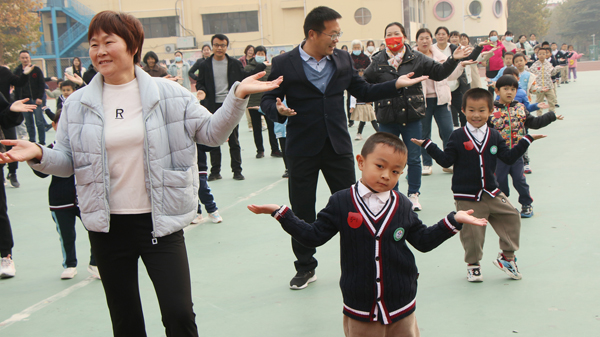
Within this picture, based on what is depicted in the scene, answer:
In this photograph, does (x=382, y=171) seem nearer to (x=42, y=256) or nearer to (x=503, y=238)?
(x=503, y=238)

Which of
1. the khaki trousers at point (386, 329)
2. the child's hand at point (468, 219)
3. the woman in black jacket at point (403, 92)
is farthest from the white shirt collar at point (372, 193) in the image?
the woman in black jacket at point (403, 92)

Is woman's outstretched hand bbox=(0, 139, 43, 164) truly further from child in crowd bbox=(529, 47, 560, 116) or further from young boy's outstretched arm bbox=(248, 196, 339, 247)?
child in crowd bbox=(529, 47, 560, 116)

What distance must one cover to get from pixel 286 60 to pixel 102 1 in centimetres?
4329

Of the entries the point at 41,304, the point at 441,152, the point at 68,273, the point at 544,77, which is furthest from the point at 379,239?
the point at 544,77

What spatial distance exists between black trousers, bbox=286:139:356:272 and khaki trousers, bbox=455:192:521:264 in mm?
920

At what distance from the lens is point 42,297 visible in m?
4.19

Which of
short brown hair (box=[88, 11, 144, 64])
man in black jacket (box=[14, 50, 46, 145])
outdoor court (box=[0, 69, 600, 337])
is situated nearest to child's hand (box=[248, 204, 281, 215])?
short brown hair (box=[88, 11, 144, 64])

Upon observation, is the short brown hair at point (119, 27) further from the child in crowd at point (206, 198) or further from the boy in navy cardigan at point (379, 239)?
the child in crowd at point (206, 198)

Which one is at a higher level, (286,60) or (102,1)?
(102,1)

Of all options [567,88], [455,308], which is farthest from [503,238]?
[567,88]

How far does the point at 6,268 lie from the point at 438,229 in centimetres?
376

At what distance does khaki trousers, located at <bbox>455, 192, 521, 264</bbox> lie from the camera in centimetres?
400

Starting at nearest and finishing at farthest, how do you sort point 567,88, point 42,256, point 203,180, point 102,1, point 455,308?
point 455,308 → point 42,256 → point 203,180 → point 567,88 → point 102,1

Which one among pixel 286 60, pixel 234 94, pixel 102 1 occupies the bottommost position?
pixel 234 94
